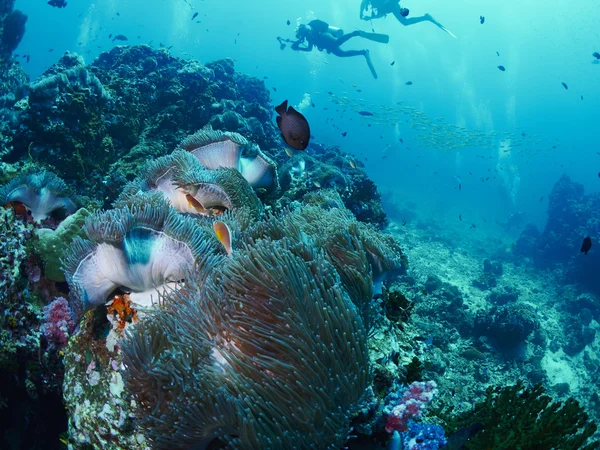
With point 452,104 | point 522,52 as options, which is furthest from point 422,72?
point 522,52

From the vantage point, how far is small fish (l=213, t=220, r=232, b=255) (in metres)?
2.96

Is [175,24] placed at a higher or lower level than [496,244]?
higher

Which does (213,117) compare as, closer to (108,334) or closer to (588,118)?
(108,334)

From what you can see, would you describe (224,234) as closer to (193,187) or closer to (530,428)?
(193,187)

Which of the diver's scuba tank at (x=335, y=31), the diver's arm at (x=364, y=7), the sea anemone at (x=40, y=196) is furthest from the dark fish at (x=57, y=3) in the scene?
the diver's arm at (x=364, y=7)

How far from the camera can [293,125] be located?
3777 millimetres

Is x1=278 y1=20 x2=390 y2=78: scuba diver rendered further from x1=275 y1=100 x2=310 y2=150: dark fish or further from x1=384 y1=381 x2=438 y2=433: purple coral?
x1=384 y1=381 x2=438 y2=433: purple coral

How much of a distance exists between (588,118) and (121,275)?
6115 inches

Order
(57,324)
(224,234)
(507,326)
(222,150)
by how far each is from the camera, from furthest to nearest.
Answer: (507,326) < (222,150) < (57,324) < (224,234)

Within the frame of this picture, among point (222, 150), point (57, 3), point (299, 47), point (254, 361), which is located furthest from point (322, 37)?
point (254, 361)

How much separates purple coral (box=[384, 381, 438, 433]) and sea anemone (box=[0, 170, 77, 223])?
190 inches

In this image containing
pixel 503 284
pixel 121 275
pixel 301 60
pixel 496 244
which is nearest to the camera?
pixel 121 275

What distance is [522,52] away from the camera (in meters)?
119

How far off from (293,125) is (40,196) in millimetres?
3559
